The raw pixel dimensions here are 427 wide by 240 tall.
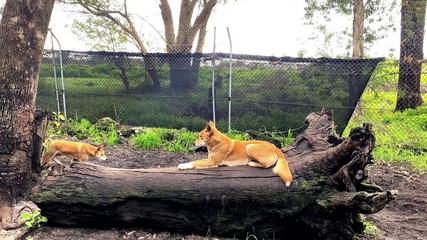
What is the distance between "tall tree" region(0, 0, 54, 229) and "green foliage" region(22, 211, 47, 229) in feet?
0.96

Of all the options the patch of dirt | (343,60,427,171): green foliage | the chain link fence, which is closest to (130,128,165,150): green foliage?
the patch of dirt

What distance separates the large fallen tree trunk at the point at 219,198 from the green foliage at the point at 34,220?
64 millimetres

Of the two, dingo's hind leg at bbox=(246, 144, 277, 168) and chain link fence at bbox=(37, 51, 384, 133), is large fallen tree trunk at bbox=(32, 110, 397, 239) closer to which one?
dingo's hind leg at bbox=(246, 144, 277, 168)

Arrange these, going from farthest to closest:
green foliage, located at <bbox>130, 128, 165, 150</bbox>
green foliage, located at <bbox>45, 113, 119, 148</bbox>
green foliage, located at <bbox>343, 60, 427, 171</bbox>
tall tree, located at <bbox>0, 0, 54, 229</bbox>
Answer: green foliage, located at <bbox>45, 113, 119, 148</bbox> < green foliage, located at <bbox>130, 128, 165, 150</bbox> < green foliage, located at <bbox>343, 60, 427, 171</bbox> < tall tree, located at <bbox>0, 0, 54, 229</bbox>

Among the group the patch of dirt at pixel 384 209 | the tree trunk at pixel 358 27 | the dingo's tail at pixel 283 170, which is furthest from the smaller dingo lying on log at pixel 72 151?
the tree trunk at pixel 358 27

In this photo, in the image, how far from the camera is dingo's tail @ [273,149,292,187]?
351 centimetres

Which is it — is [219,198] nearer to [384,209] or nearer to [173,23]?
[384,209]

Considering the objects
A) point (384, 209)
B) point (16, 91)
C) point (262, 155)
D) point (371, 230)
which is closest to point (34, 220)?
point (16, 91)

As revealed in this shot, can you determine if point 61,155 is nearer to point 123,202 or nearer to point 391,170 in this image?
point 123,202

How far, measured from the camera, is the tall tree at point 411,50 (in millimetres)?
9109

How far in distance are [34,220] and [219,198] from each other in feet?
6.41

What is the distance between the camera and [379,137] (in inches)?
316

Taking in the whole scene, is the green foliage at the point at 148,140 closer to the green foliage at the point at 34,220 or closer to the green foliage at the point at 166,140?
the green foliage at the point at 166,140

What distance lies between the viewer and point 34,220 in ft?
12.3
